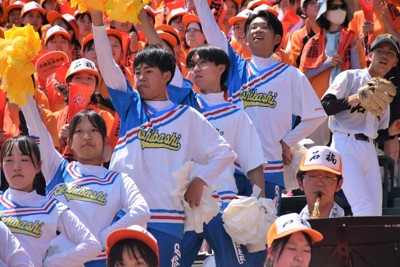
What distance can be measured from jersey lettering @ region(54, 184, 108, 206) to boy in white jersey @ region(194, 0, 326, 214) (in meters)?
1.84

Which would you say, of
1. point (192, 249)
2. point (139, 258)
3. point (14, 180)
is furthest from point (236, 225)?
point (139, 258)

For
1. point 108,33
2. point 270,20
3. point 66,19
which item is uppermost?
point 270,20

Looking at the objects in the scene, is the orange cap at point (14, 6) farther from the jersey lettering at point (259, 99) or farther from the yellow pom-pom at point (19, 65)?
the yellow pom-pom at point (19, 65)

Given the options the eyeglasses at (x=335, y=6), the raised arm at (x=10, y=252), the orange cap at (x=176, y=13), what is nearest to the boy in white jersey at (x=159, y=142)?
the raised arm at (x=10, y=252)

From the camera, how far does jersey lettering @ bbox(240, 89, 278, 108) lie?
8.30m

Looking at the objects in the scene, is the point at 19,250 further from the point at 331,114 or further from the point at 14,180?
the point at 331,114

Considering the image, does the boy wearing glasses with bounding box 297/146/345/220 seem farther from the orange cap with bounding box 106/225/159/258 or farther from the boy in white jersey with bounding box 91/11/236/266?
the orange cap with bounding box 106/225/159/258

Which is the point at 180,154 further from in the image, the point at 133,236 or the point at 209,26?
the point at 133,236

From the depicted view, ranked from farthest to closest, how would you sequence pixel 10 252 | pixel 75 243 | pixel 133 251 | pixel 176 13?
pixel 176 13 < pixel 75 243 < pixel 10 252 < pixel 133 251

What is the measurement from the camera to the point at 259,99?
8.30 meters

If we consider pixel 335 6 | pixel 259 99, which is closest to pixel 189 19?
pixel 335 6

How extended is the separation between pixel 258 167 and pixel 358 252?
1398 mm

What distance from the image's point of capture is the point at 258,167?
25.2 feet

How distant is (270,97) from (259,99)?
87mm
